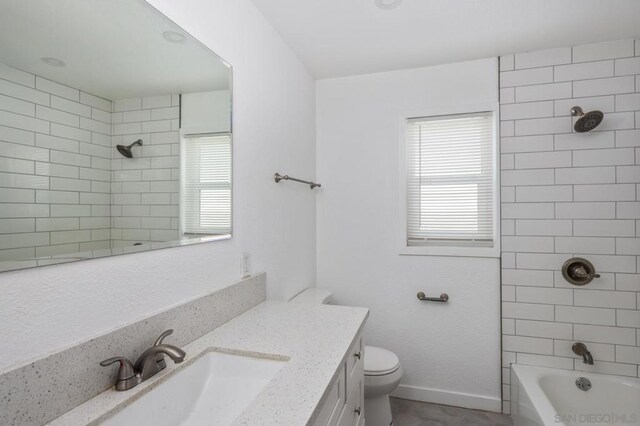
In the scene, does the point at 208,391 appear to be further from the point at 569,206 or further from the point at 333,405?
the point at 569,206

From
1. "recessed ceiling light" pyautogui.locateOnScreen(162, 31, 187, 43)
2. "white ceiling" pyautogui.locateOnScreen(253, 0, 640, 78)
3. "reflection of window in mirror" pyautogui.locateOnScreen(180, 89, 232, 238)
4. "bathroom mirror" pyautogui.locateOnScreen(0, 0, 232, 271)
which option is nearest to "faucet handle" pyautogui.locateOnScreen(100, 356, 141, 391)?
"bathroom mirror" pyautogui.locateOnScreen(0, 0, 232, 271)

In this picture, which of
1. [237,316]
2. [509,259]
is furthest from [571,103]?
[237,316]

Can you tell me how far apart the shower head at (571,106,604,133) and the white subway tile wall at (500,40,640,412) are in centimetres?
7

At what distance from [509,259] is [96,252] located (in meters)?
2.37

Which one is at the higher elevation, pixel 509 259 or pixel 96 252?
pixel 96 252

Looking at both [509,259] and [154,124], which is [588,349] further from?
[154,124]

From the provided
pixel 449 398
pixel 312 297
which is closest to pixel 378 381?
pixel 312 297

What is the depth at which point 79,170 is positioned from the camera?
0.86 m

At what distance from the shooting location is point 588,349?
2.15 meters

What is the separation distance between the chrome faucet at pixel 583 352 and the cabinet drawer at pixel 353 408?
5.15 ft

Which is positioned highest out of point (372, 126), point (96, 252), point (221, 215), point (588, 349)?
point (372, 126)

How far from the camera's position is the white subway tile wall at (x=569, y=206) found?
2.08 meters

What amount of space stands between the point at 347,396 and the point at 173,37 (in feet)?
4.84

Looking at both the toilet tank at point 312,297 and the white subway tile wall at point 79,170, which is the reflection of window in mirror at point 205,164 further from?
the toilet tank at point 312,297
